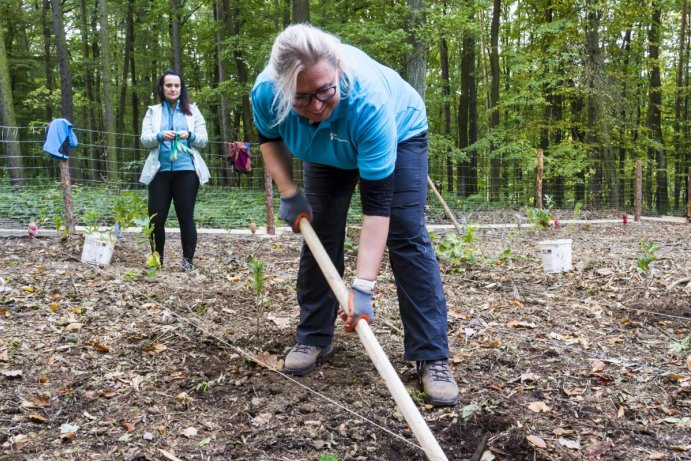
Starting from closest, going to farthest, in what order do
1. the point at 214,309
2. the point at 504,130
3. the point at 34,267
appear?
the point at 214,309
the point at 34,267
the point at 504,130

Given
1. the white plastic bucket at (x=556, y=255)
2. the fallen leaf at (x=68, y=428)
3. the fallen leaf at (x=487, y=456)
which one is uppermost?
the white plastic bucket at (x=556, y=255)

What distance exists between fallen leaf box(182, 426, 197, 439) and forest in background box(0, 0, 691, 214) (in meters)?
7.23

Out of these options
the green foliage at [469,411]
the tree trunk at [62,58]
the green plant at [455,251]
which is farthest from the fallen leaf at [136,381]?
the tree trunk at [62,58]

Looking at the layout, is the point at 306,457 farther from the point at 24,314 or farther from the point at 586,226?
the point at 586,226

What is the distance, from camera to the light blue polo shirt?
1.93 metres

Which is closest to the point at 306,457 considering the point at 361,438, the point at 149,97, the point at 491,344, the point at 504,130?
the point at 361,438

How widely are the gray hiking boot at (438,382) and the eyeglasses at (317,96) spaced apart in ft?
4.22

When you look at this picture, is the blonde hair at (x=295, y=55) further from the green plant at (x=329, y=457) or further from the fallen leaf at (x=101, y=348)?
the fallen leaf at (x=101, y=348)

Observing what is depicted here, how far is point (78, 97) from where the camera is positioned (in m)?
19.5

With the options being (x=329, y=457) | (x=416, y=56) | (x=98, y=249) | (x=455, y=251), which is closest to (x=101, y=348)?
(x=329, y=457)

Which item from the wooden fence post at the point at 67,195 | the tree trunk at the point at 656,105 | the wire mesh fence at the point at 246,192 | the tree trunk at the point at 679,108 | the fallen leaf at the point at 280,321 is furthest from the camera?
the tree trunk at the point at 679,108

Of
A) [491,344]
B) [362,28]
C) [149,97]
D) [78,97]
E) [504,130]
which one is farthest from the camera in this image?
[149,97]

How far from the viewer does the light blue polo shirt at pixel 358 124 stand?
1.93m

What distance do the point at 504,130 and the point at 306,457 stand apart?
1354 centimetres
